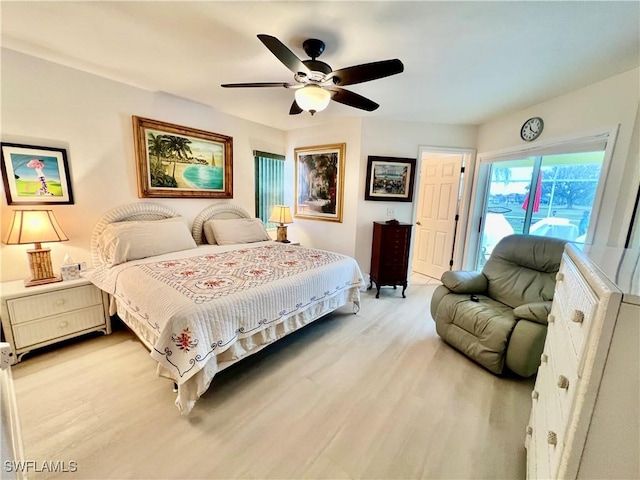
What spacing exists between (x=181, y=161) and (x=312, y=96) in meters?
2.10

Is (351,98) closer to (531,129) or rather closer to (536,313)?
(536,313)

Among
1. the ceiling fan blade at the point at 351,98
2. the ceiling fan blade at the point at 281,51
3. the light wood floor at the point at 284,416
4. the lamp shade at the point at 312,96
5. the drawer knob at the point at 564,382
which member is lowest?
Answer: the light wood floor at the point at 284,416

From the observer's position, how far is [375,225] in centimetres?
358

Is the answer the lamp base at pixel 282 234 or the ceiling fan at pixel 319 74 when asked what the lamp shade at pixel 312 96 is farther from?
the lamp base at pixel 282 234

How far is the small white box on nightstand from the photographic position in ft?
7.18

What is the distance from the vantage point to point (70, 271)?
2.22m

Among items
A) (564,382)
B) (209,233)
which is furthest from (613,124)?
(209,233)

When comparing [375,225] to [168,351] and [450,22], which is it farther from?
A: [168,351]

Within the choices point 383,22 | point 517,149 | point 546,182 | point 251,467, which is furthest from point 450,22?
point 251,467

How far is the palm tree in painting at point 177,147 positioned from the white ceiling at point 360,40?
59 centimetres

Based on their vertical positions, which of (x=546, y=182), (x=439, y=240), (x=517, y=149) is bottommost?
(x=439, y=240)

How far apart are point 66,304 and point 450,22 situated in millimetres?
3486

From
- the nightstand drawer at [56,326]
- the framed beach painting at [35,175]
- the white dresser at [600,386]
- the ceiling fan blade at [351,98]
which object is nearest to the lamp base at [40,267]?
the nightstand drawer at [56,326]

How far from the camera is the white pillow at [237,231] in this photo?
3246 millimetres
